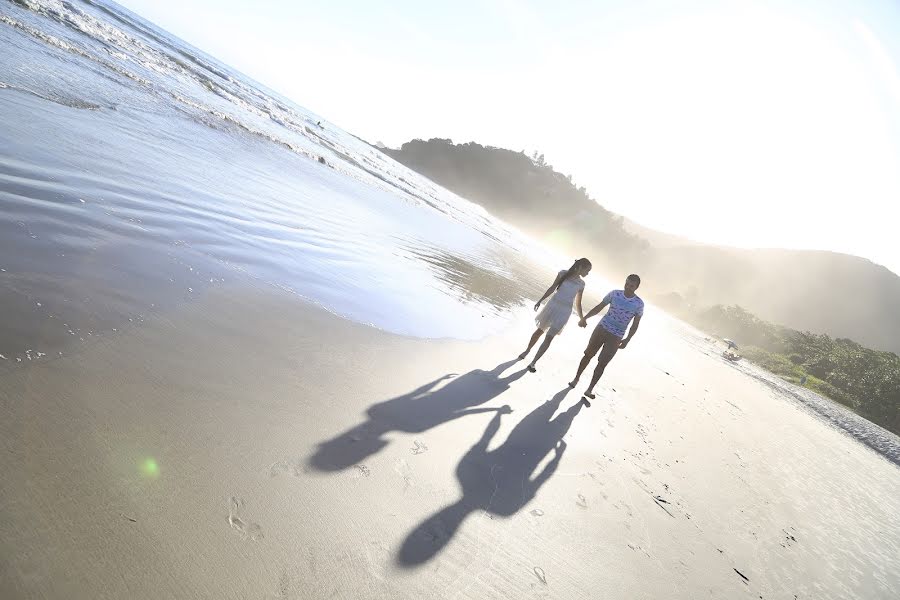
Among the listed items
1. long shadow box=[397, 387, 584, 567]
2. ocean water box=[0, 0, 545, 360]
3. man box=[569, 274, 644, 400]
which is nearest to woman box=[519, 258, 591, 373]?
man box=[569, 274, 644, 400]

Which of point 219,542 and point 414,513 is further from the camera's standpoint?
point 414,513

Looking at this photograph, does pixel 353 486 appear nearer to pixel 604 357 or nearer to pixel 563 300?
pixel 563 300

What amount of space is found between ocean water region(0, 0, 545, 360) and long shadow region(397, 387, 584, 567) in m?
2.11

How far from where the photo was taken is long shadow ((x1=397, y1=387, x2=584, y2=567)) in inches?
104

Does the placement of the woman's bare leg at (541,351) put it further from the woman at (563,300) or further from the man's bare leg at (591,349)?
the man's bare leg at (591,349)

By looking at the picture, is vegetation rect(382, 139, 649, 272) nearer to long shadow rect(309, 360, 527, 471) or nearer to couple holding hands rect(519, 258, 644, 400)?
couple holding hands rect(519, 258, 644, 400)

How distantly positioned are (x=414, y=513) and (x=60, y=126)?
9.06m

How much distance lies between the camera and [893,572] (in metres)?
5.22

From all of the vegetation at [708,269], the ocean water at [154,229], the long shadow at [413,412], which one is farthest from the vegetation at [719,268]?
the long shadow at [413,412]

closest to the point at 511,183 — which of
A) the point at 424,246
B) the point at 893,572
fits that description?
the point at 424,246

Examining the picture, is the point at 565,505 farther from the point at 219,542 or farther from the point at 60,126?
the point at 60,126

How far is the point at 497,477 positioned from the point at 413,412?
100cm

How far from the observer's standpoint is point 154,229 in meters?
5.23

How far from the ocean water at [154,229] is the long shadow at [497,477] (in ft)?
6.91
